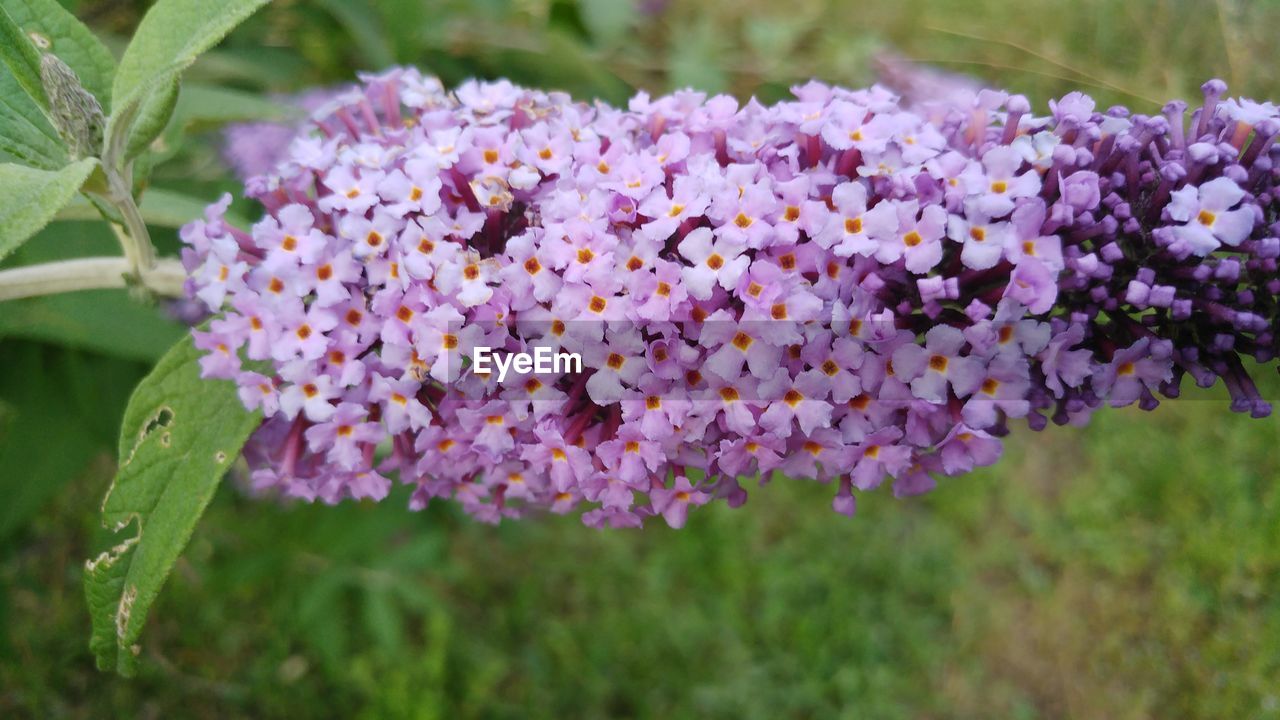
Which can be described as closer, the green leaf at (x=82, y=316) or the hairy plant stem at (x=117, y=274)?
the hairy plant stem at (x=117, y=274)

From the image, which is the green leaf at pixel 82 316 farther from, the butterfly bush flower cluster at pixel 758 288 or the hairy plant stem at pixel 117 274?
the butterfly bush flower cluster at pixel 758 288

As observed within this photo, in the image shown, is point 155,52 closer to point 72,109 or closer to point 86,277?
point 72,109

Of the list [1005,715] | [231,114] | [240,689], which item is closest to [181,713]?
[240,689]

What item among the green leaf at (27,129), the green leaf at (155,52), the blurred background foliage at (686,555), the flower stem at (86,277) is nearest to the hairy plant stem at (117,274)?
the flower stem at (86,277)

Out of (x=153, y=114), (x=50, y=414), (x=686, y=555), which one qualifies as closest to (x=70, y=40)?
(x=153, y=114)

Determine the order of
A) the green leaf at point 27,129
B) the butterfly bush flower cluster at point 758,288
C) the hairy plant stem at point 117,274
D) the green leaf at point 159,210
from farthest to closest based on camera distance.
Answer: the green leaf at point 159,210
the hairy plant stem at point 117,274
the green leaf at point 27,129
the butterfly bush flower cluster at point 758,288

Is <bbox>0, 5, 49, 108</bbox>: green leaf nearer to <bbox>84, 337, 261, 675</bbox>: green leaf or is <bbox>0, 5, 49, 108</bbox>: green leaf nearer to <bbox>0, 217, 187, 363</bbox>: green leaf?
<bbox>84, 337, 261, 675</bbox>: green leaf

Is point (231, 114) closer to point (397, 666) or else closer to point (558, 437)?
point (558, 437)
